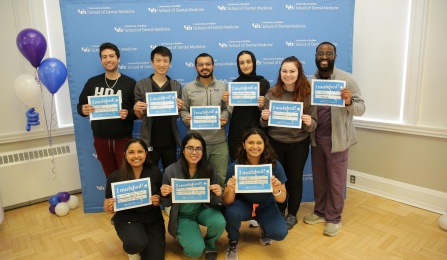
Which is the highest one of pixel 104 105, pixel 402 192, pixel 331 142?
pixel 104 105

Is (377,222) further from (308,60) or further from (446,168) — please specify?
(308,60)

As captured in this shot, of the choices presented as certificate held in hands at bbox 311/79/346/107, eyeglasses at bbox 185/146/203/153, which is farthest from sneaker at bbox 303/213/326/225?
eyeglasses at bbox 185/146/203/153

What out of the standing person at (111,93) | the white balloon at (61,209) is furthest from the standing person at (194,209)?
the white balloon at (61,209)

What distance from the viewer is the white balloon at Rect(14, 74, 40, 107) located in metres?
3.59

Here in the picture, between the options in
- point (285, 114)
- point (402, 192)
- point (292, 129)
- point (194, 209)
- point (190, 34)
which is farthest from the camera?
point (402, 192)

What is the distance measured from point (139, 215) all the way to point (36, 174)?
2.13 metres

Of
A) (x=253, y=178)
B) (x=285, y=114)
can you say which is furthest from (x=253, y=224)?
(x=285, y=114)

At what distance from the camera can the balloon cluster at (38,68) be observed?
3.41m

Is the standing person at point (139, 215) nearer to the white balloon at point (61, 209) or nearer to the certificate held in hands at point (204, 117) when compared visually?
the certificate held in hands at point (204, 117)

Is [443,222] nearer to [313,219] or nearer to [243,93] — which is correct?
[313,219]

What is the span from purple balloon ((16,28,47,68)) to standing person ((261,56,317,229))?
2422 mm

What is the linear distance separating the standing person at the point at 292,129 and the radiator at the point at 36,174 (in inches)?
107

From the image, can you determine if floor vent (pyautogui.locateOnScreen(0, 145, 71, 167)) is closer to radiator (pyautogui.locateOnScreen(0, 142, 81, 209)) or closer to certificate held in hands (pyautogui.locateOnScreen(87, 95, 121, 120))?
radiator (pyautogui.locateOnScreen(0, 142, 81, 209))

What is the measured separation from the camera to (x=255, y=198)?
2924 millimetres
